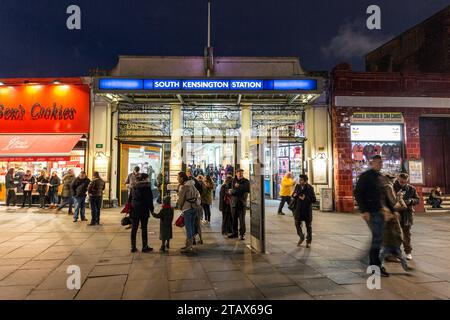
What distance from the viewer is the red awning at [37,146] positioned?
13336 millimetres

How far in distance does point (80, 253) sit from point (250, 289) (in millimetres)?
Answer: 4007

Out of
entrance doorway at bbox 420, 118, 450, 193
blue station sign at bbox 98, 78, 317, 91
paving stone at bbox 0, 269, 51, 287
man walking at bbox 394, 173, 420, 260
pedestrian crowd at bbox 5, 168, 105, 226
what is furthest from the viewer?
entrance doorway at bbox 420, 118, 450, 193

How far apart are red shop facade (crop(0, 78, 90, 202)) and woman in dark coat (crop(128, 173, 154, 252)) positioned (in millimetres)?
8644

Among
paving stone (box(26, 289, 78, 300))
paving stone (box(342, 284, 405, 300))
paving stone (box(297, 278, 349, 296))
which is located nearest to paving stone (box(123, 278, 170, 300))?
paving stone (box(26, 289, 78, 300))

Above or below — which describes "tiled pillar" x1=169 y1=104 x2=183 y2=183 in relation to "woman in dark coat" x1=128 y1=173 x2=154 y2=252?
above

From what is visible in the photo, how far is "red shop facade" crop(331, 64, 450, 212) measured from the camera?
13893 millimetres

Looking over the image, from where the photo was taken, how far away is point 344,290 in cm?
452

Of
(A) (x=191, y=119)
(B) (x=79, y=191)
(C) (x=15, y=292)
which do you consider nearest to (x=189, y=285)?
(C) (x=15, y=292)

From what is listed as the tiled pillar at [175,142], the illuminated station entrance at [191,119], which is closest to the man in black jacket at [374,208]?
the illuminated station entrance at [191,119]

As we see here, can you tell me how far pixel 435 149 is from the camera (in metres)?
15.4

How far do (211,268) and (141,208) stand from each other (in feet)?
7.33

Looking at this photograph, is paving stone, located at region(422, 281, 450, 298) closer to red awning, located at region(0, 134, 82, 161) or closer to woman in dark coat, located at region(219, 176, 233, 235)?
woman in dark coat, located at region(219, 176, 233, 235)

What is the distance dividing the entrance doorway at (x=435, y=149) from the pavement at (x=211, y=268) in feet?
23.9
